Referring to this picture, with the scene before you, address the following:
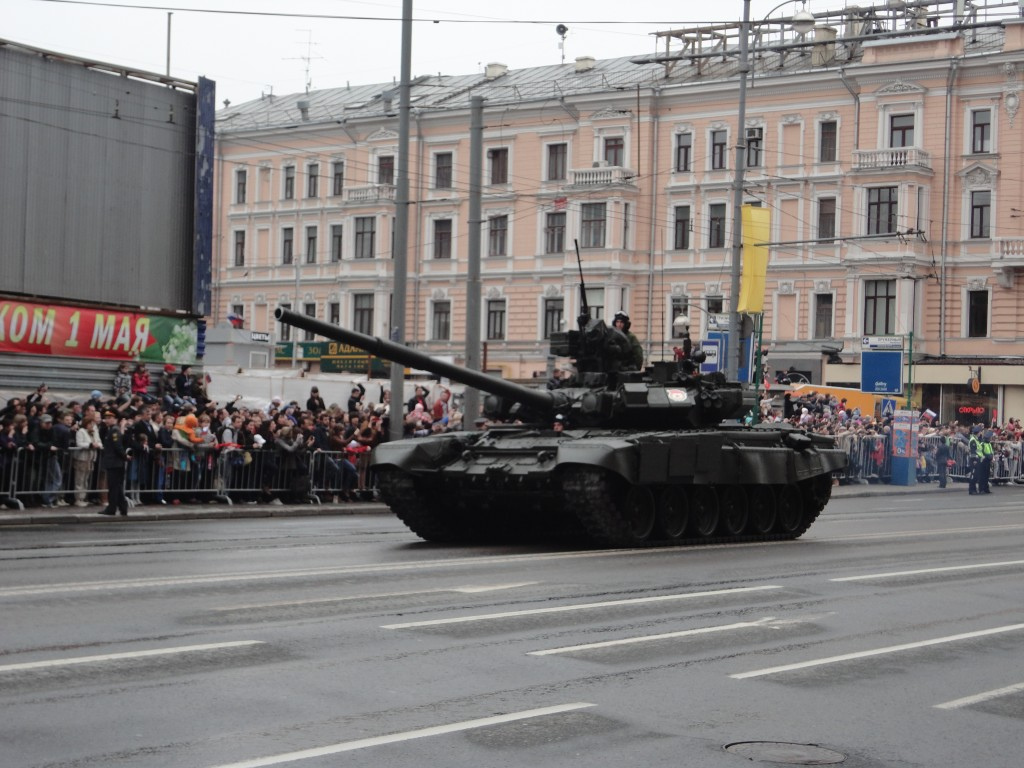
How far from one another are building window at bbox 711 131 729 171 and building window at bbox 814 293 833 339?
6.14 m

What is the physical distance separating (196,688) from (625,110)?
177ft

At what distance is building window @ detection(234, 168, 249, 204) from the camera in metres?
71.4

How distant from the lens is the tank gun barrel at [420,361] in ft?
55.2

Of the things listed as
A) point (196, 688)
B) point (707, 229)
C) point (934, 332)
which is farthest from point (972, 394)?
point (196, 688)

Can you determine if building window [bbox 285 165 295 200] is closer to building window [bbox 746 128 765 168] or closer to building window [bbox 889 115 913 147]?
building window [bbox 746 128 765 168]

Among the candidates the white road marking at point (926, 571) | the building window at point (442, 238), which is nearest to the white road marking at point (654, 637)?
the white road marking at point (926, 571)

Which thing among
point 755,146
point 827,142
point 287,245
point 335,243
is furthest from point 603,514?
point 287,245

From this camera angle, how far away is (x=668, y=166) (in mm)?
61312

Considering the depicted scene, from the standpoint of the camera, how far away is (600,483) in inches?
693

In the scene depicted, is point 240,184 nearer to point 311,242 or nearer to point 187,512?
point 311,242

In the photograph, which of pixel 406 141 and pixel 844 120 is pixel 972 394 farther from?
pixel 406 141

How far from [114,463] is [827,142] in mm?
41760

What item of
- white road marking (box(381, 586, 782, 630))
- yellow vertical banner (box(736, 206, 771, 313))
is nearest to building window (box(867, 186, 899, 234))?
yellow vertical banner (box(736, 206, 771, 313))

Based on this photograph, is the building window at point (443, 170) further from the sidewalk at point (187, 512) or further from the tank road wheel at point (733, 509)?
the tank road wheel at point (733, 509)
